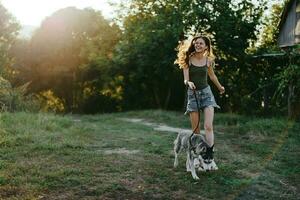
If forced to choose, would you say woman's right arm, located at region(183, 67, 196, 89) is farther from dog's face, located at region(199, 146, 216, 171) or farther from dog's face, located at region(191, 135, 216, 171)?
dog's face, located at region(199, 146, 216, 171)

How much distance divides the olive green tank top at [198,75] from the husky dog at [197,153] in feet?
2.73

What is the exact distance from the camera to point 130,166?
26.2 feet

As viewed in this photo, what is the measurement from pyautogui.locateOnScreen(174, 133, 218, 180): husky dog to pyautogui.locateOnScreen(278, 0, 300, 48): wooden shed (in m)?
15.2

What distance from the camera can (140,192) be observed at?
249 inches

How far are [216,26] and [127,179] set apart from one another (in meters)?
15.2

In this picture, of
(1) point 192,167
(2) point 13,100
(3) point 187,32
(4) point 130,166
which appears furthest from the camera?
(3) point 187,32

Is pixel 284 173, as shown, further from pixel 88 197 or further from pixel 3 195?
pixel 3 195

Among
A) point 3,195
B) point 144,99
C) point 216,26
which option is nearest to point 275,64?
point 216,26

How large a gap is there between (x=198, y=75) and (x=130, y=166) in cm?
188

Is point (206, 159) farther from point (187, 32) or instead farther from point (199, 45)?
point (187, 32)

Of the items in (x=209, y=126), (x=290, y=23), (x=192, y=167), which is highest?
(x=290, y=23)

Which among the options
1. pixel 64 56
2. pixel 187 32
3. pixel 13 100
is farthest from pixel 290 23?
pixel 64 56

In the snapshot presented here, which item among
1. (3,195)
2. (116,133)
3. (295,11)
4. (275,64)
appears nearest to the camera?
(3,195)

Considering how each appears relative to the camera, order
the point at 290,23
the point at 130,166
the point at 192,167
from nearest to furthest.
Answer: the point at 192,167 < the point at 130,166 < the point at 290,23
